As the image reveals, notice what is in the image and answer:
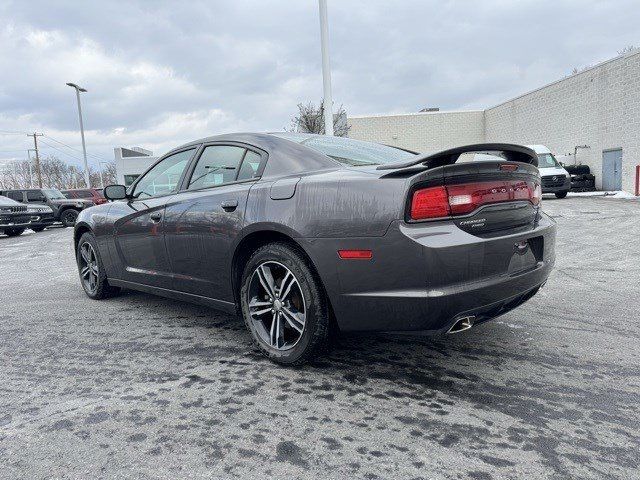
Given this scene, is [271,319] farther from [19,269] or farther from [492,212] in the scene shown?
[19,269]

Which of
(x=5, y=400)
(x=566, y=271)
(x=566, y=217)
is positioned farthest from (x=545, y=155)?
(x=5, y=400)

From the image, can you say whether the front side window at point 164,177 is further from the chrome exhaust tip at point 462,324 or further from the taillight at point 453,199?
the chrome exhaust tip at point 462,324

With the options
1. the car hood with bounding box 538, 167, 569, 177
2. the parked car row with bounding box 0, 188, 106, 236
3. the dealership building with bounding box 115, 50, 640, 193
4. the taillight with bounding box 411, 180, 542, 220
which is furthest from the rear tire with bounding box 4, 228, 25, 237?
the car hood with bounding box 538, 167, 569, 177

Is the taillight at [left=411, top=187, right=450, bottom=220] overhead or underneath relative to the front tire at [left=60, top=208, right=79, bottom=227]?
overhead

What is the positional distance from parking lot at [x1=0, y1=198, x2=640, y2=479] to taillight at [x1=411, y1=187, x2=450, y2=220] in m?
0.79

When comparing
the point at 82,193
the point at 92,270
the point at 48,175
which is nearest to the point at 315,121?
the point at 82,193

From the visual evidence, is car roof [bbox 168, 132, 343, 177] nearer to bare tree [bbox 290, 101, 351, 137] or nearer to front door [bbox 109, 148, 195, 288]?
front door [bbox 109, 148, 195, 288]

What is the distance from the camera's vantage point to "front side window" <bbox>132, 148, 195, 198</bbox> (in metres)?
4.03

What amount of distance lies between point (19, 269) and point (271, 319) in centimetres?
649

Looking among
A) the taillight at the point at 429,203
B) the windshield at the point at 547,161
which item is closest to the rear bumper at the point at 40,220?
the taillight at the point at 429,203

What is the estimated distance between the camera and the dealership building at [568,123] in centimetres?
1964

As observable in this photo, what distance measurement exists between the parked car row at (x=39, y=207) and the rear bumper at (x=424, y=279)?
15.2 metres

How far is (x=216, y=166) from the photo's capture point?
12.1ft

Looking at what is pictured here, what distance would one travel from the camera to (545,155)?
61.8 ft
